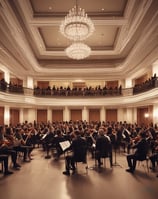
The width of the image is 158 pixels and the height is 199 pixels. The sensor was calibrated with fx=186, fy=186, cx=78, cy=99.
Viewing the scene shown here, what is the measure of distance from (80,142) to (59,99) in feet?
43.2

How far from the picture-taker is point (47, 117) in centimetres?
2127

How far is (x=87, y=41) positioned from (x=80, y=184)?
1331 centimetres

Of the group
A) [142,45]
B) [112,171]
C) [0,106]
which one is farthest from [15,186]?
[0,106]

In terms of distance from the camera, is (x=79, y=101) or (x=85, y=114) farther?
(x=85, y=114)

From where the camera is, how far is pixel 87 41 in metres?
16.3

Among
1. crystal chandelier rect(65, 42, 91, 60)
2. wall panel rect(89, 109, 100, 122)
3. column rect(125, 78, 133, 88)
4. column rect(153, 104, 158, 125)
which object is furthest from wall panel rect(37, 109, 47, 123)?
crystal chandelier rect(65, 42, 91, 60)

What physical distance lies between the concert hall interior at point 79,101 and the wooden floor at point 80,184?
26 mm

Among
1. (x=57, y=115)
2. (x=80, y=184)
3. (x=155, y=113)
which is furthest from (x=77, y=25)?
(x=57, y=115)

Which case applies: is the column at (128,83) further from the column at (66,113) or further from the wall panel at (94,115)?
the column at (66,113)

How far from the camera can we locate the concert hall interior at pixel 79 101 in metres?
5.75

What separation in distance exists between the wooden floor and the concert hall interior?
0.09ft

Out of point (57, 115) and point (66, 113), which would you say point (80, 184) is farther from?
point (57, 115)

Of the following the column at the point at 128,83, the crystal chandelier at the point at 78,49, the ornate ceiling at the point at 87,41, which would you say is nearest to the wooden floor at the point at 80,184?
the crystal chandelier at the point at 78,49

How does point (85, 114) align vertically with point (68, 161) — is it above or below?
above
